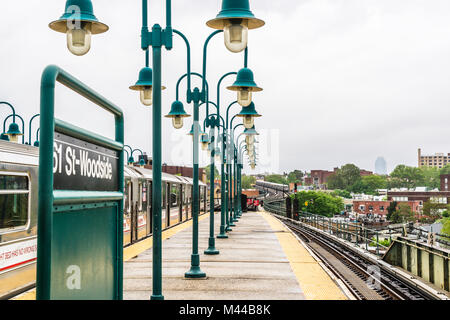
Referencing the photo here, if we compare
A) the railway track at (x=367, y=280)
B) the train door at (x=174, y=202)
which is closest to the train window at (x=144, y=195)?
the train door at (x=174, y=202)

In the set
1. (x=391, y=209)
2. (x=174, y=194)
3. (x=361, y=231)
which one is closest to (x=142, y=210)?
(x=174, y=194)

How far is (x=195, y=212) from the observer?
11.5 metres

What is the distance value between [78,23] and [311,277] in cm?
734

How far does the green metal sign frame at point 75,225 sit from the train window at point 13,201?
15.9 ft

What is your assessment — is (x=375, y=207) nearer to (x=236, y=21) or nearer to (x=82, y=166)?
(x=236, y=21)

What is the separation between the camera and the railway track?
12.9m

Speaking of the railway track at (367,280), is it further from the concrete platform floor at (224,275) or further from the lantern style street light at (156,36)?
the lantern style street light at (156,36)

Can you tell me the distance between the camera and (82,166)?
3.07m

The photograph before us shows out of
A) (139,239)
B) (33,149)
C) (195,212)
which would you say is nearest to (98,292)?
(33,149)

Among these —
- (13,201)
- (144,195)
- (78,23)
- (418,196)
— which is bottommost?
(418,196)

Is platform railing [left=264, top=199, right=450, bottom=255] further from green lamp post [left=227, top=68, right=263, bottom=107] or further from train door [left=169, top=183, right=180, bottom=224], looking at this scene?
train door [left=169, top=183, right=180, bottom=224]

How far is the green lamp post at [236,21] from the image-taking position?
734 cm

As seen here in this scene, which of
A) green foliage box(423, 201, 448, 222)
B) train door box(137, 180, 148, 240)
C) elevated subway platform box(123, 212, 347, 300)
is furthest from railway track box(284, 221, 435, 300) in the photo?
green foliage box(423, 201, 448, 222)

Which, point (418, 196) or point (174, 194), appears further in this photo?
point (418, 196)
